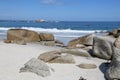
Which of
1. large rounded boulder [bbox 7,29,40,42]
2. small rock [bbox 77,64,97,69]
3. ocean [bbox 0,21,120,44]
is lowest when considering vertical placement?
ocean [bbox 0,21,120,44]

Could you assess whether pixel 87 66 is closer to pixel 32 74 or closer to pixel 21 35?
pixel 32 74

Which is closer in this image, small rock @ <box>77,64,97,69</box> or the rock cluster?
the rock cluster

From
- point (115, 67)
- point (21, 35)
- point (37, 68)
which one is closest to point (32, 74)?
point (37, 68)

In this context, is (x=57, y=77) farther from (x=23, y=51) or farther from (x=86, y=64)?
(x=23, y=51)

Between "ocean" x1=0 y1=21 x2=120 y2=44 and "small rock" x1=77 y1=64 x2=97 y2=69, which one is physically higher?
"small rock" x1=77 y1=64 x2=97 y2=69

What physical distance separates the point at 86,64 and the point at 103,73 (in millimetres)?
829

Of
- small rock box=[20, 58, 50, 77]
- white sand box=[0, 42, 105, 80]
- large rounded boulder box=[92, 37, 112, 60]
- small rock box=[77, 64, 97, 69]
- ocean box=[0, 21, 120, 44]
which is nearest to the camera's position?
white sand box=[0, 42, 105, 80]

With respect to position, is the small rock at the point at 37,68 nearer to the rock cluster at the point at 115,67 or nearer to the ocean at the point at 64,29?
the rock cluster at the point at 115,67

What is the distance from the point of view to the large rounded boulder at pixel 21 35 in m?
15.5

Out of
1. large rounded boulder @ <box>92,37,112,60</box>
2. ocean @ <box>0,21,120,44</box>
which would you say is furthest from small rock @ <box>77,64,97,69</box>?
ocean @ <box>0,21,120,44</box>

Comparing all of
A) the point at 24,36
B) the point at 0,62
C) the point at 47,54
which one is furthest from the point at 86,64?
the point at 24,36

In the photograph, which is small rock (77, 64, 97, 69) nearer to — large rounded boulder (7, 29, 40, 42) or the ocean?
large rounded boulder (7, 29, 40, 42)

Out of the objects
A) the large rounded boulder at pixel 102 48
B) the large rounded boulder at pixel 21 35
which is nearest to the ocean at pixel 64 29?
the large rounded boulder at pixel 21 35

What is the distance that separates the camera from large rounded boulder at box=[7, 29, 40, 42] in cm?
1552
